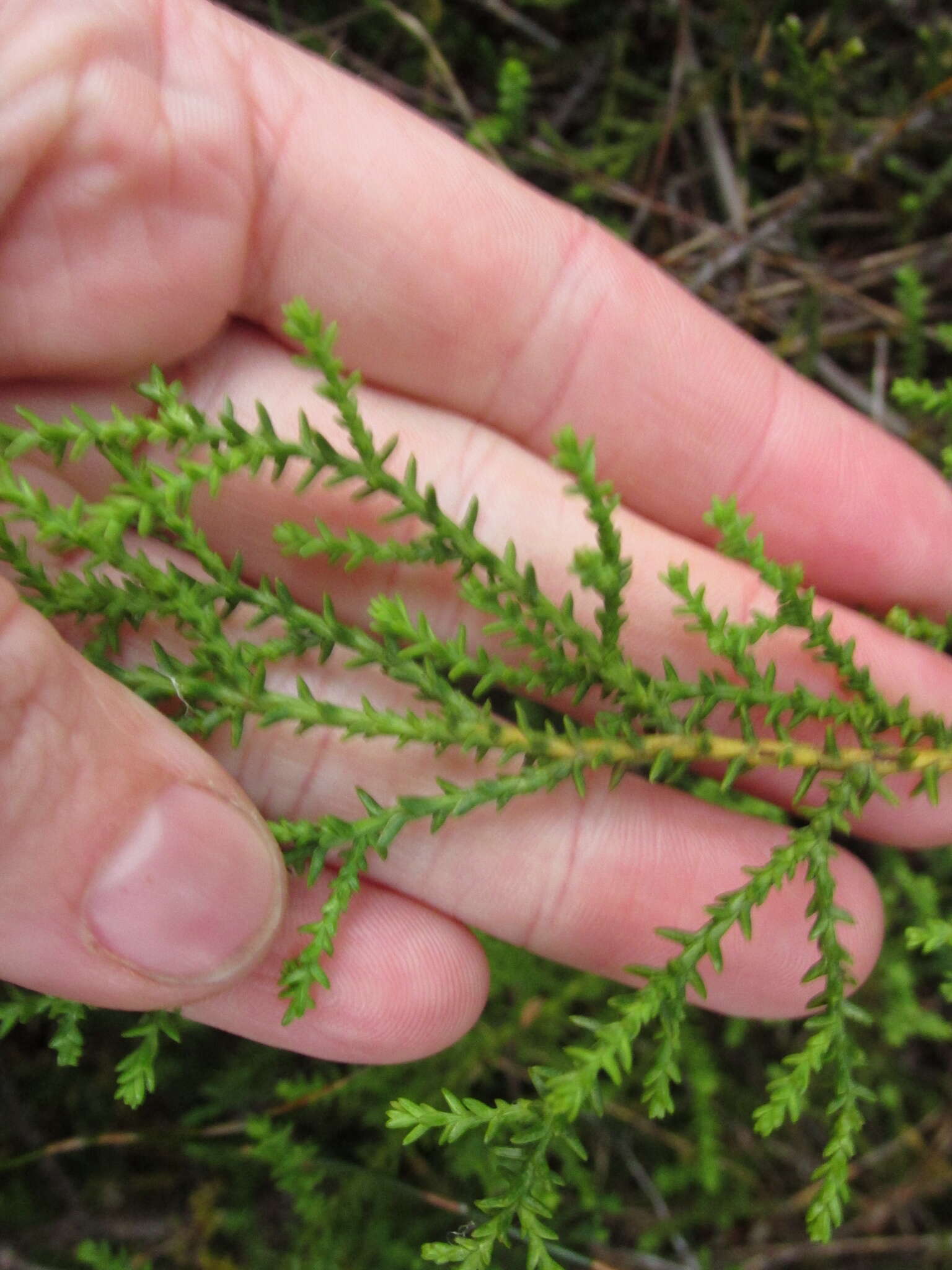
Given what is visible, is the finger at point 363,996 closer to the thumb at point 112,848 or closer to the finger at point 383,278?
the thumb at point 112,848

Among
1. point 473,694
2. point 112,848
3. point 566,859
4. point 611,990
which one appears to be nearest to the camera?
point 112,848

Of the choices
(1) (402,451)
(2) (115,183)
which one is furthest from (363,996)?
(2) (115,183)

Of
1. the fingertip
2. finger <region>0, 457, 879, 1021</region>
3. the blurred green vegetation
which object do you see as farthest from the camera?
the blurred green vegetation

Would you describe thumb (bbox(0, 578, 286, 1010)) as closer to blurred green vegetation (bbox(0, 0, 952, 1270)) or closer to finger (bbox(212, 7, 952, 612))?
blurred green vegetation (bbox(0, 0, 952, 1270))

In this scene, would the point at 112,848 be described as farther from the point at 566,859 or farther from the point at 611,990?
the point at 611,990

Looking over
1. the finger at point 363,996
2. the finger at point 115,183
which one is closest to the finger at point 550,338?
the finger at point 115,183

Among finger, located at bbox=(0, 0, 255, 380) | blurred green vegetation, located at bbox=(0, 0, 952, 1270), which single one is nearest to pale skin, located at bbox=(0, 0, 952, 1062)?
finger, located at bbox=(0, 0, 255, 380)

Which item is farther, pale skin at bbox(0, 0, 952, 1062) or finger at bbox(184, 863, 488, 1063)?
finger at bbox(184, 863, 488, 1063)

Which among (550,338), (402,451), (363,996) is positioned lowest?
(363,996)
